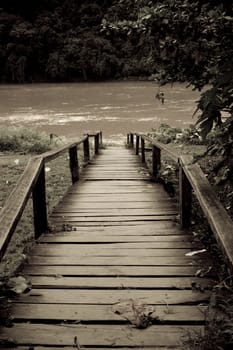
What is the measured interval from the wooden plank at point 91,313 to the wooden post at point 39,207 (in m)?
1.66

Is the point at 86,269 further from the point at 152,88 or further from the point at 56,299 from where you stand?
the point at 152,88

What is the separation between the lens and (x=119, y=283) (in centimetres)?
311

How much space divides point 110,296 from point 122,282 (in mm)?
243

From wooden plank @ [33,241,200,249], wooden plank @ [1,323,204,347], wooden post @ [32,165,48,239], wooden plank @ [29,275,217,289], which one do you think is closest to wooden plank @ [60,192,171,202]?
wooden post @ [32,165,48,239]

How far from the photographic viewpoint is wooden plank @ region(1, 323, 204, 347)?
7.77 feet

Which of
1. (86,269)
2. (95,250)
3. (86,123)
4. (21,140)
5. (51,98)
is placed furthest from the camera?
(51,98)

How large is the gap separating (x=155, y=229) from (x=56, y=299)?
175 cm

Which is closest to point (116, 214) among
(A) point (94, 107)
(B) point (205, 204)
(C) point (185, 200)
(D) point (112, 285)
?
(C) point (185, 200)

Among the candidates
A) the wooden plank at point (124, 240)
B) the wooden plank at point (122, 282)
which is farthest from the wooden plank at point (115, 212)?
the wooden plank at point (122, 282)

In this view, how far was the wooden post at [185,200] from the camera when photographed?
14.7ft

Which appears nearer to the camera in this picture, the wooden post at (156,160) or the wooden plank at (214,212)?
the wooden plank at (214,212)

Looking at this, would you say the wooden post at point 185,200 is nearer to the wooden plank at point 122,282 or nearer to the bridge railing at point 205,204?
the bridge railing at point 205,204

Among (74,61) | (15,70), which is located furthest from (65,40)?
(15,70)

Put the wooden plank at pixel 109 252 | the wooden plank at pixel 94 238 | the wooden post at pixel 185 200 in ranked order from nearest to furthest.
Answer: the wooden plank at pixel 109 252 → the wooden plank at pixel 94 238 → the wooden post at pixel 185 200
